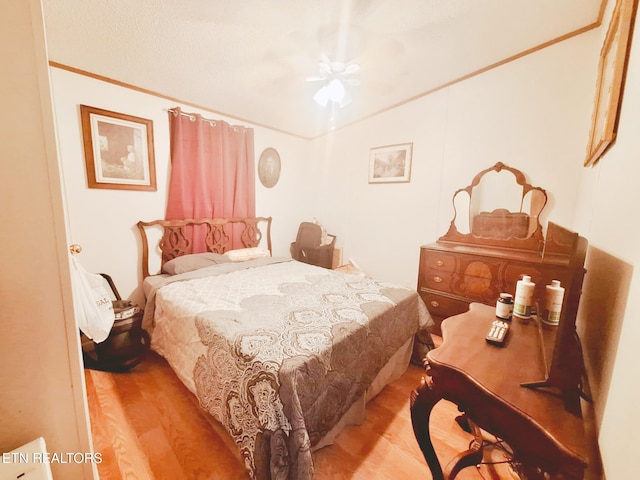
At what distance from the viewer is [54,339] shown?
2.43 feet

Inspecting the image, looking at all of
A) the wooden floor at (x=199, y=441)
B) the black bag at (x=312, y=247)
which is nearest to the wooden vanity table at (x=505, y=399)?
the wooden floor at (x=199, y=441)

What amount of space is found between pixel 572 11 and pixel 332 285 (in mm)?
2769

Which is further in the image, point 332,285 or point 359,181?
point 359,181

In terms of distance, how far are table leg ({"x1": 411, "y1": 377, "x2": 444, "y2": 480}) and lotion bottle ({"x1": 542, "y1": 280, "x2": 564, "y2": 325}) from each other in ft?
2.29

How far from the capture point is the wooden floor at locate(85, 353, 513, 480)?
125 centimetres

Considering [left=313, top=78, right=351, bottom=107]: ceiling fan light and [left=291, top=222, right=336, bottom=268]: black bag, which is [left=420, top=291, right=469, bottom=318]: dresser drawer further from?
[left=313, top=78, right=351, bottom=107]: ceiling fan light

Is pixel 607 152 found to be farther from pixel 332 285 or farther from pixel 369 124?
pixel 369 124

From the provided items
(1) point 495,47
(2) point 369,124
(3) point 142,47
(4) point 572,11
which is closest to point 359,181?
(2) point 369,124

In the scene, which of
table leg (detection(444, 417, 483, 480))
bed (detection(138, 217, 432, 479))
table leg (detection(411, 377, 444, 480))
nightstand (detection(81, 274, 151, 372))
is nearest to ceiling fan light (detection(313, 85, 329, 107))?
bed (detection(138, 217, 432, 479))

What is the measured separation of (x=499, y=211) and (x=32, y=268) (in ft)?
10.5

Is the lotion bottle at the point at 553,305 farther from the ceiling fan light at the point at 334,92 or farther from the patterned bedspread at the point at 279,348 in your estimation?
the ceiling fan light at the point at 334,92

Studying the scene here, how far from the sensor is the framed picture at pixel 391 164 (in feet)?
10.2

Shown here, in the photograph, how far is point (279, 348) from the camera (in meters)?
1.20

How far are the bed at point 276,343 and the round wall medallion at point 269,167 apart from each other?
132 cm
